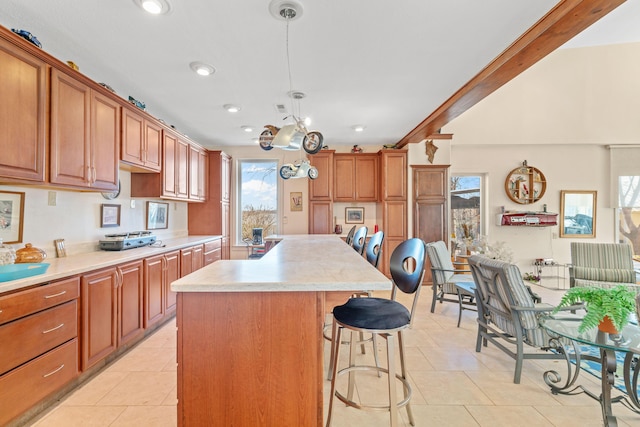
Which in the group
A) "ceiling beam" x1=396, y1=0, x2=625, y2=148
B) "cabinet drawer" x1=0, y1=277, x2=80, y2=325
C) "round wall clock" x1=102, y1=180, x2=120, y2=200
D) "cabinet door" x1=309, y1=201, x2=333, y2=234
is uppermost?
"ceiling beam" x1=396, y1=0, x2=625, y2=148

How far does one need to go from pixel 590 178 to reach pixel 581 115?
1.24 meters

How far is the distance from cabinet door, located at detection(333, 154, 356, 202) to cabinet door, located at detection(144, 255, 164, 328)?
11.1 feet

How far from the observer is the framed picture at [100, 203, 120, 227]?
128 inches

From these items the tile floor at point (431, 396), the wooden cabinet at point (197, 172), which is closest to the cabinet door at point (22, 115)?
the tile floor at point (431, 396)

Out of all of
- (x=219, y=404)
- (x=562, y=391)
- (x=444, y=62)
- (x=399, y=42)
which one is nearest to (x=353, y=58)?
(x=399, y=42)

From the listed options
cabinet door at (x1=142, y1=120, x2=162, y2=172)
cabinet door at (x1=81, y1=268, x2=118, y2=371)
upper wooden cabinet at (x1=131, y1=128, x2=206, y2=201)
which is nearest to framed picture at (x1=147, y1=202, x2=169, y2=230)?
upper wooden cabinet at (x1=131, y1=128, x2=206, y2=201)

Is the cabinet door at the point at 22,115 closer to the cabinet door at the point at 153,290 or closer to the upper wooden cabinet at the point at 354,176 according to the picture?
the cabinet door at the point at 153,290

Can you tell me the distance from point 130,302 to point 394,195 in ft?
14.1

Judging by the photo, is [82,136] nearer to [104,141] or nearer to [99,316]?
[104,141]

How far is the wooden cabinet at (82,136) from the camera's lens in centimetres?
224

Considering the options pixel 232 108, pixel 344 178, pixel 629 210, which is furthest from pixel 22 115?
pixel 629 210

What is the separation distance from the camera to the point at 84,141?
2521mm

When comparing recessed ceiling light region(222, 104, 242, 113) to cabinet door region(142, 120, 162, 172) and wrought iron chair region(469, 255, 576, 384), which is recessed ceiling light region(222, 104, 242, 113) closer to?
cabinet door region(142, 120, 162, 172)

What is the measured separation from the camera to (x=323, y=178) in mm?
5719
